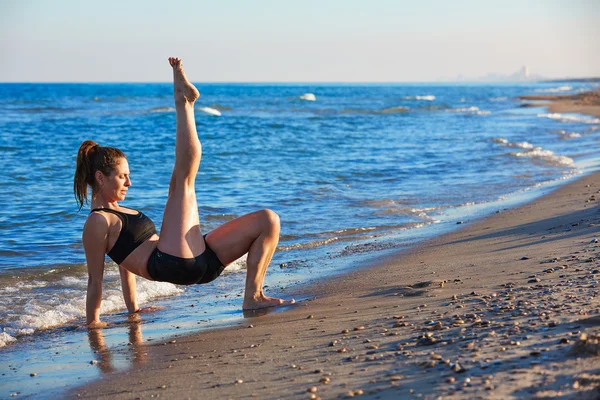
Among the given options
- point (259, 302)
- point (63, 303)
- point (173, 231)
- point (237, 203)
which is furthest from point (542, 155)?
point (173, 231)

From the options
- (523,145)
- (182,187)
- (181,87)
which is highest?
(181,87)

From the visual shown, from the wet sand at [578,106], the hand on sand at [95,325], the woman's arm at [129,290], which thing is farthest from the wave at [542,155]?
the wet sand at [578,106]

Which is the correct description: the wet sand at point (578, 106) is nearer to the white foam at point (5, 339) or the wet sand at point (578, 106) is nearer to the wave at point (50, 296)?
the wave at point (50, 296)

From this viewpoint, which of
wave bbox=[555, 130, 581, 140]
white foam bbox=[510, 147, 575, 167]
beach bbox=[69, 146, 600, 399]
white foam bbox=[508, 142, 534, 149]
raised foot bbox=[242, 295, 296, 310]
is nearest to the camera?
beach bbox=[69, 146, 600, 399]

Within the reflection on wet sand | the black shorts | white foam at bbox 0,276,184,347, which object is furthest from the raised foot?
white foam at bbox 0,276,184,347

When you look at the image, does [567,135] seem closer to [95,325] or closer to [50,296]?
[50,296]

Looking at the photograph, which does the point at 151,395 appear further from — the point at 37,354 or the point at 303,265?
the point at 303,265

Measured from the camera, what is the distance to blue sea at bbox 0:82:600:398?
4730 millimetres

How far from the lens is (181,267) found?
14.7 feet

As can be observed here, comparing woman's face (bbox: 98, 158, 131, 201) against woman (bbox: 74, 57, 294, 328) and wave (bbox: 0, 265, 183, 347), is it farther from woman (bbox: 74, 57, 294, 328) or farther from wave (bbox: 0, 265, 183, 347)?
wave (bbox: 0, 265, 183, 347)

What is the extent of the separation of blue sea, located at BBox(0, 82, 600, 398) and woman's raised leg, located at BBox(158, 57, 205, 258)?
1.84 feet

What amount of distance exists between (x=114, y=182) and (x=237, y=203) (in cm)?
606

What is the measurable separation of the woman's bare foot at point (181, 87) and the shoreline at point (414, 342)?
148cm

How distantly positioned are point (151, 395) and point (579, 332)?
1939mm
